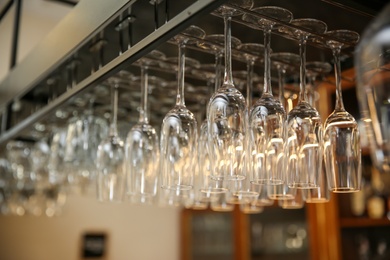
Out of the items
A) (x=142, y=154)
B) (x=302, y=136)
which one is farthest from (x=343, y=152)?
(x=142, y=154)

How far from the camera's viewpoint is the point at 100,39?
1154 mm

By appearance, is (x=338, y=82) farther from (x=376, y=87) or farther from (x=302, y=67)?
(x=376, y=87)

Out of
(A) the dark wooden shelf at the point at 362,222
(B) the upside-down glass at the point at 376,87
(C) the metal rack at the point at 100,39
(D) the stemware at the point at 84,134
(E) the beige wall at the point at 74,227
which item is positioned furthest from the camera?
(E) the beige wall at the point at 74,227

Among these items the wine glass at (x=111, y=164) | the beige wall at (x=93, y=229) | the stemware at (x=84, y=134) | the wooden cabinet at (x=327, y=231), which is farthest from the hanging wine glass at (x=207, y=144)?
the beige wall at (x=93, y=229)

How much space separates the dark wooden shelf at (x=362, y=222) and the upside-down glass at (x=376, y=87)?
2.35 metres

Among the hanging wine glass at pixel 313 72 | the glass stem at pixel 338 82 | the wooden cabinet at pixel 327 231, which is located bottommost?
the wooden cabinet at pixel 327 231

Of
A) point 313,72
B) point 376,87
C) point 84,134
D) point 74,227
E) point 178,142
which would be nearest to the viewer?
point 376,87

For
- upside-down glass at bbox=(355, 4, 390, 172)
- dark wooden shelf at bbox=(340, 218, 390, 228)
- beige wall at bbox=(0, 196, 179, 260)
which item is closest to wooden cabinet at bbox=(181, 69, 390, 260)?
dark wooden shelf at bbox=(340, 218, 390, 228)

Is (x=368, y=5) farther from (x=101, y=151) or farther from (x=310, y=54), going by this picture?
(x=101, y=151)

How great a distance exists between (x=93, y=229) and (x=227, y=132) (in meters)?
3.20

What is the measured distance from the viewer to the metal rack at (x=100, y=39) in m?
0.89

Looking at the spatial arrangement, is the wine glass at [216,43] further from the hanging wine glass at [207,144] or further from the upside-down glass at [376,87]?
the upside-down glass at [376,87]

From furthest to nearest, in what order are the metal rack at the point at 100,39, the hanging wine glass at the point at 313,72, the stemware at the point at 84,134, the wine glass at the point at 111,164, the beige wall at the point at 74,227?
the beige wall at the point at 74,227
the stemware at the point at 84,134
the wine glass at the point at 111,164
the hanging wine glass at the point at 313,72
the metal rack at the point at 100,39

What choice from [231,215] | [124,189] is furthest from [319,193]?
[231,215]
